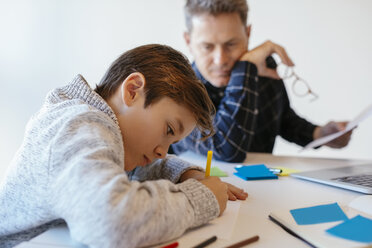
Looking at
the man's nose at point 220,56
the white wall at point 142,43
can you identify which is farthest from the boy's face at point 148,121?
the white wall at point 142,43

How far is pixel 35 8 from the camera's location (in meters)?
1.89

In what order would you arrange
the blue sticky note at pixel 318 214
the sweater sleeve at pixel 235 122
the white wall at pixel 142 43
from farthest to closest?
1. the white wall at pixel 142 43
2. the sweater sleeve at pixel 235 122
3. the blue sticky note at pixel 318 214

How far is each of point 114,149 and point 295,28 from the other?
2.08 m

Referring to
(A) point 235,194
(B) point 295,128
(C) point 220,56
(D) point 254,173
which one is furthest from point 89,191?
(B) point 295,128

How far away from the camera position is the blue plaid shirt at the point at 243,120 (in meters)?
1.14

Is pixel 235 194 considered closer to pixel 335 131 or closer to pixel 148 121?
pixel 148 121

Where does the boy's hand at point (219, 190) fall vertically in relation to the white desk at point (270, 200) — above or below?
above

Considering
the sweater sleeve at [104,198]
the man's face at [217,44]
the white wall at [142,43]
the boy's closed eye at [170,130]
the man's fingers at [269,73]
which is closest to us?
the sweater sleeve at [104,198]

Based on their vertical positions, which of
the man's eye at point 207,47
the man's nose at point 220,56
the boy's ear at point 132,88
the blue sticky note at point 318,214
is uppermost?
the man's eye at point 207,47

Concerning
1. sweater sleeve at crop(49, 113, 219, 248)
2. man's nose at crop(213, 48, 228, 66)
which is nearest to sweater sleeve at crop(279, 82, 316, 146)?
man's nose at crop(213, 48, 228, 66)

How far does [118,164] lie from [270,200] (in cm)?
35

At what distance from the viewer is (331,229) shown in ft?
1.67

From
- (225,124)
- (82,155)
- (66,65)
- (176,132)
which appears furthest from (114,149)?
(66,65)

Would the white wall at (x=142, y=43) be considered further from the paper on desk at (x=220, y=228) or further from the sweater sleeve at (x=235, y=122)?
the paper on desk at (x=220, y=228)
